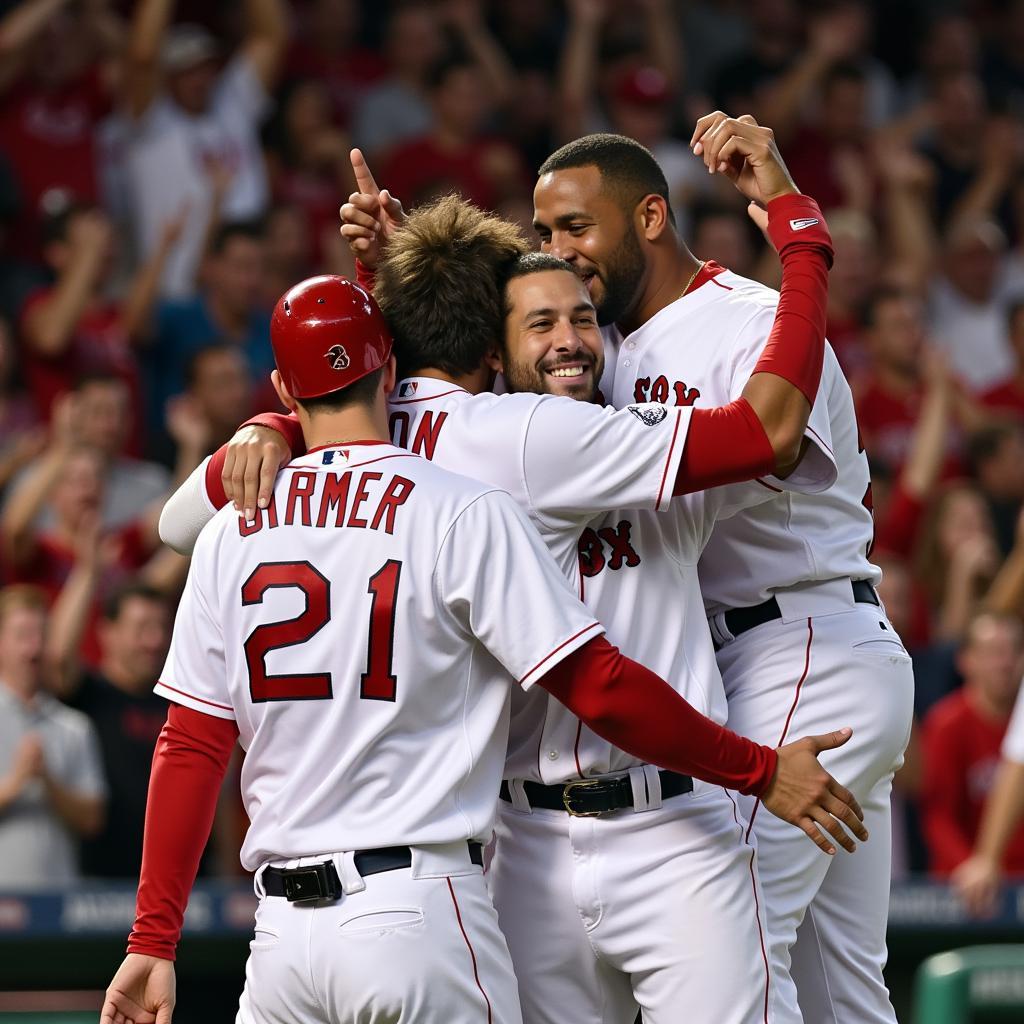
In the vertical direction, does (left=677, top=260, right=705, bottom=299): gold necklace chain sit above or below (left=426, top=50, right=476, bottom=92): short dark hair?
below

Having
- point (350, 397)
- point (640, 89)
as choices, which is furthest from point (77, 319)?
point (350, 397)

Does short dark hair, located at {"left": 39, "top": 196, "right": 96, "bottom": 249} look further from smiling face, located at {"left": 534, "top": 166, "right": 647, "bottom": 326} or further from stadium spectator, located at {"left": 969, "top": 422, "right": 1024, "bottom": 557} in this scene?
smiling face, located at {"left": 534, "top": 166, "right": 647, "bottom": 326}

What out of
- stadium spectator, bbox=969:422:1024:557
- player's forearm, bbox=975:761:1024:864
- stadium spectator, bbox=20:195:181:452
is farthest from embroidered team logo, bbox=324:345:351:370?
stadium spectator, bbox=969:422:1024:557

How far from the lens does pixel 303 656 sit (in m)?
3.22

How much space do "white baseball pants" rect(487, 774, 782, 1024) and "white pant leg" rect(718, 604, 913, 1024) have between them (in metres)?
0.15

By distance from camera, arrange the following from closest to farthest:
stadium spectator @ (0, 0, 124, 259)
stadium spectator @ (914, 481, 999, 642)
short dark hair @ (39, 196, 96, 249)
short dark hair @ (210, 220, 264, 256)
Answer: short dark hair @ (39, 196, 96, 249)
stadium spectator @ (914, 481, 999, 642)
short dark hair @ (210, 220, 264, 256)
stadium spectator @ (0, 0, 124, 259)

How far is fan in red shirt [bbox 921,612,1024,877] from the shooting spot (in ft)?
22.3

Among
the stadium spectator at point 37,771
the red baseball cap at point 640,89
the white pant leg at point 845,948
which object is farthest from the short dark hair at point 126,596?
the red baseball cap at point 640,89

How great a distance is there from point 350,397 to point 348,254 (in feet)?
17.6

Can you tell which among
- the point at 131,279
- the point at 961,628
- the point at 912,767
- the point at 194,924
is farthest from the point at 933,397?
the point at 194,924

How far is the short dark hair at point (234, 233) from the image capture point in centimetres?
802

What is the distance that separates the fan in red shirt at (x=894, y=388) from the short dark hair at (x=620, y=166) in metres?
4.86

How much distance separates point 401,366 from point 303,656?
671mm

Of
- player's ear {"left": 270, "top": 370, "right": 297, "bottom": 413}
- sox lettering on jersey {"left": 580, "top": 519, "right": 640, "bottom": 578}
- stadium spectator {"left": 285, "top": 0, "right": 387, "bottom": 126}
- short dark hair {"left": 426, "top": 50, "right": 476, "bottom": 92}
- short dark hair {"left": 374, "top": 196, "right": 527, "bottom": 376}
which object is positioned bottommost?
sox lettering on jersey {"left": 580, "top": 519, "right": 640, "bottom": 578}
